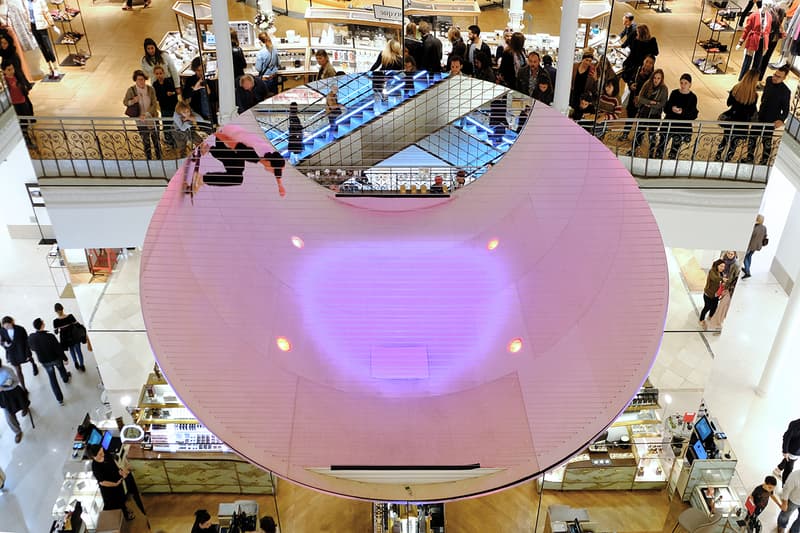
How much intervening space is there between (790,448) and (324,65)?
401 cm

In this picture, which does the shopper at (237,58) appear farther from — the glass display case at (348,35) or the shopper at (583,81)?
the shopper at (583,81)

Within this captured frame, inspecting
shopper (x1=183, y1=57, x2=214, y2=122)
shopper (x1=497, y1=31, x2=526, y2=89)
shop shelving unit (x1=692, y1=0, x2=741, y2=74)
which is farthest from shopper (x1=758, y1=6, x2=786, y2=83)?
shopper (x1=183, y1=57, x2=214, y2=122)

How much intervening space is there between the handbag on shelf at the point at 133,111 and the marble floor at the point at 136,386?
2.80 ft

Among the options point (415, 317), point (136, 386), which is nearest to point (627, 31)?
point (415, 317)

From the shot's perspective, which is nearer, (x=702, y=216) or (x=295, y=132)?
(x=295, y=132)

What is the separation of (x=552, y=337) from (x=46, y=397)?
4995mm

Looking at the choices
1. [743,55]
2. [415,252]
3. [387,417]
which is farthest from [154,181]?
[743,55]

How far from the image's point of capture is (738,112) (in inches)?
182

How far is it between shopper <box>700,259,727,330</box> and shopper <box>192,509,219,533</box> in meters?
3.46

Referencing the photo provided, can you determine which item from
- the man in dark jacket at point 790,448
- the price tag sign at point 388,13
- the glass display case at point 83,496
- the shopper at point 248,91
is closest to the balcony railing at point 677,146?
the price tag sign at point 388,13

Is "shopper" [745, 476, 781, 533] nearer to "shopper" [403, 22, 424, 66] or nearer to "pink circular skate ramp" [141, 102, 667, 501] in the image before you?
"pink circular skate ramp" [141, 102, 667, 501]

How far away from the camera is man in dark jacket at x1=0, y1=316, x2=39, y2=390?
5.75 metres

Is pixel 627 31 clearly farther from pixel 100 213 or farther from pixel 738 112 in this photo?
pixel 100 213

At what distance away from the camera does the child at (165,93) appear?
454 cm
